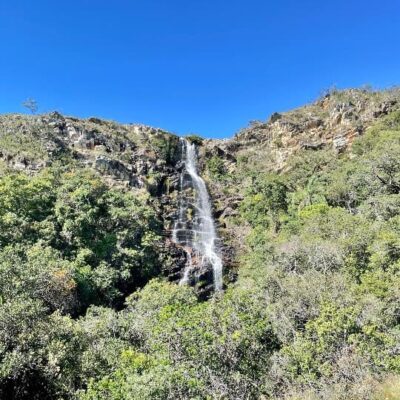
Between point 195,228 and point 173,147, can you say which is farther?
point 173,147

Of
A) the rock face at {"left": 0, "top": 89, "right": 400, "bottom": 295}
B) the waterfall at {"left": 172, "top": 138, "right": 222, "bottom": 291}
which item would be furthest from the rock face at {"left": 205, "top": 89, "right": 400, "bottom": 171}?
the waterfall at {"left": 172, "top": 138, "right": 222, "bottom": 291}

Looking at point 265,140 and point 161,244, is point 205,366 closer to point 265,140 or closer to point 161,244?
point 161,244

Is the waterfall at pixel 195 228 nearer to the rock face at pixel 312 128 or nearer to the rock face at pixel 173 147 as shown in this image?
the rock face at pixel 173 147

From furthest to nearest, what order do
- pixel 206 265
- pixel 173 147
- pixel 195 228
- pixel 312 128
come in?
pixel 173 147 → pixel 312 128 → pixel 195 228 → pixel 206 265

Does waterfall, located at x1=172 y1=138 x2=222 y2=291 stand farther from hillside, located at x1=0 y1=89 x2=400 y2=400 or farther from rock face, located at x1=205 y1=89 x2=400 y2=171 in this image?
rock face, located at x1=205 y1=89 x2=400 y2=171

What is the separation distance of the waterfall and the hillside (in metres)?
0.87

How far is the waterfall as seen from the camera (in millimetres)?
49053

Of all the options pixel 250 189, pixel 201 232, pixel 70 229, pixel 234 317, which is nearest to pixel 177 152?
pixel 250 189

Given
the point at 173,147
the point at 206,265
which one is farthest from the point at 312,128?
the point at 206,265

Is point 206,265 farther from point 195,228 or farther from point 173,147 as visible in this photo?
point 173,147

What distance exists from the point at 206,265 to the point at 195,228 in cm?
1070

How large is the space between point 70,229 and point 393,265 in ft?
111

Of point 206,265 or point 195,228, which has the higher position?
point 195,228

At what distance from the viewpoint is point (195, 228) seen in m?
58.3
